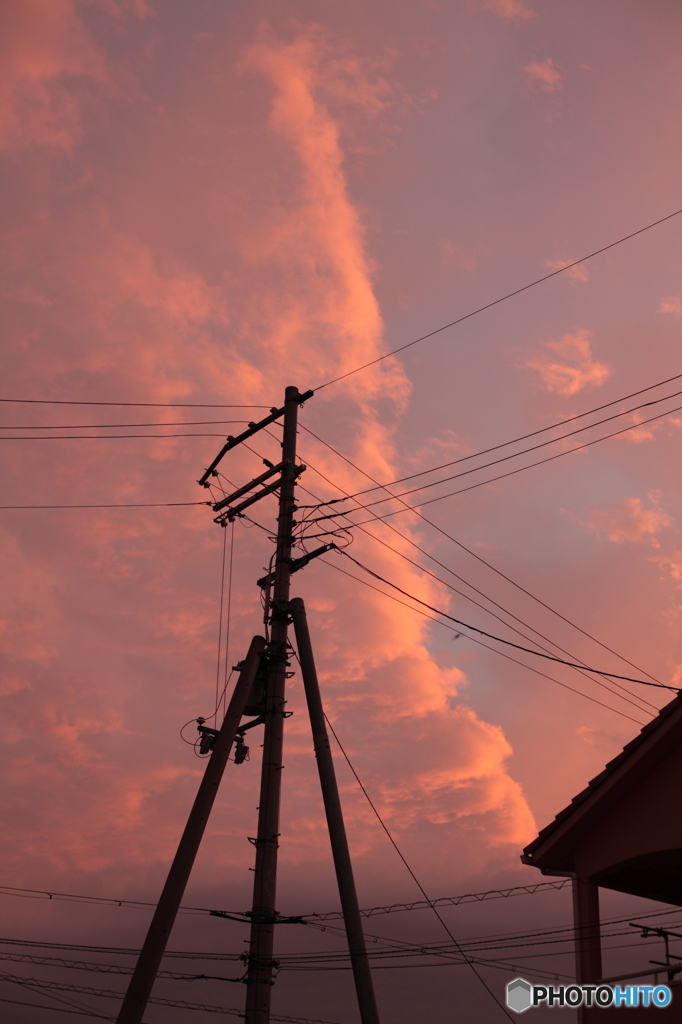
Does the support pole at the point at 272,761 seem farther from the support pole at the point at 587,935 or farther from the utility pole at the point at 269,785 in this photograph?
the support pole at the point at 587,935

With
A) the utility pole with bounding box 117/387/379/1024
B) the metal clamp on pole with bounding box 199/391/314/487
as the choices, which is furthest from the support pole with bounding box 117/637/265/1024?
the metal clamp on pole with bounding box 199/391/314/487

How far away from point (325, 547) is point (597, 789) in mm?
7121

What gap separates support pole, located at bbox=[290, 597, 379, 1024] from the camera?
13812 mm

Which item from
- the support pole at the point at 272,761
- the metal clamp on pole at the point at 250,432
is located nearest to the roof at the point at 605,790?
the support pole at the point at 272,761

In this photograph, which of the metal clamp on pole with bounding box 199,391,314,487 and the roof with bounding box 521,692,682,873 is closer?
the roof with bounding box 521,692,682,873

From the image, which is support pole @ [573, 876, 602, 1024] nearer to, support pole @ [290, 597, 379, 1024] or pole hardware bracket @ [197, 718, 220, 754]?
support pole @ [290, 597, 379, 1024]

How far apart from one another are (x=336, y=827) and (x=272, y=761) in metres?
1.69

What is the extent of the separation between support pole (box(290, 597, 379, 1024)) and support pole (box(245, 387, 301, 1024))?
1.53 ft

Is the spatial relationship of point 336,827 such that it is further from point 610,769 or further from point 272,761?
point 610,769

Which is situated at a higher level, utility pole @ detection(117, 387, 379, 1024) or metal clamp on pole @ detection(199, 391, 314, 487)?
metal clamp on pole @ detection(199, 391, 314, 487)

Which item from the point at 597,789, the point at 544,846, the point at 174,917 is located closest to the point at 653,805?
the point at 597,789

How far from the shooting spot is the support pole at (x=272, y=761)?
13672 millimetres

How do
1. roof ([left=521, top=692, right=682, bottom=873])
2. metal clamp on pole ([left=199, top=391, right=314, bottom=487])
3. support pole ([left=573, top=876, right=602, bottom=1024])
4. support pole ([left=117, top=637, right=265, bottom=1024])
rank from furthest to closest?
metal clamp on pole ([left=199, top=391, right=314, bottom=487]) → roof ([left=521, top=692, right=682, bottom=873]) → support pole ([left=573, top=876, right=602, bottom=1024]) → support pole ([left=117, top=637, right=265, bottom=1024])

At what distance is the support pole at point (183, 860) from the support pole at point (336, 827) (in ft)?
3.46
